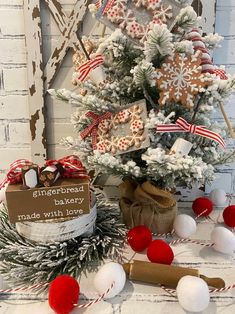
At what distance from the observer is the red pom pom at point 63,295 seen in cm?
71

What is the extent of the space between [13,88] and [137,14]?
495 millimetres

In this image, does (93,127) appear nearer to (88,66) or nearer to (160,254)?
(88,66)

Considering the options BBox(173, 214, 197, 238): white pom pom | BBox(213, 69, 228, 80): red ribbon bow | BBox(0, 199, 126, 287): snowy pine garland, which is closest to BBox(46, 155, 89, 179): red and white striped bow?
BBox(0, 199, 126, 287): snowy pine garland

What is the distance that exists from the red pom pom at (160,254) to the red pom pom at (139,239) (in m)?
0.05

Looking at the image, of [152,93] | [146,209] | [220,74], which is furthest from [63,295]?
[220,74]

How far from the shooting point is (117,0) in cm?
86

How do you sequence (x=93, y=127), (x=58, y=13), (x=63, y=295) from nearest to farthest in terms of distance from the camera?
(x=63, y=295), (x=93, y=127), (x=58, y=13)

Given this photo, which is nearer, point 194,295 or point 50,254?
point 194,295

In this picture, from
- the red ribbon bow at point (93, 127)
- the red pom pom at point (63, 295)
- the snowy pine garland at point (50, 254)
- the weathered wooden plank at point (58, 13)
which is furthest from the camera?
the weathered wooden plank at point (58, 13)

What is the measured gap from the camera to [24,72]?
3.80 ft

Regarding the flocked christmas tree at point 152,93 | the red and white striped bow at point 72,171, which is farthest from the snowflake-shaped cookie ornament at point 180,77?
the red and white striped bow at point 72,171

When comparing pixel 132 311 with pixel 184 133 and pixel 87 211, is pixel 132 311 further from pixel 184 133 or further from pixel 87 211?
pixel 184 133

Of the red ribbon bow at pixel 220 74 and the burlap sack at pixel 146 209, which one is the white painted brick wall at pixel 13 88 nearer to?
the burlap sack at pixel 146 209

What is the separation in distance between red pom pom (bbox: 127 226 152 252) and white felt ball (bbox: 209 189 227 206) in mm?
350
